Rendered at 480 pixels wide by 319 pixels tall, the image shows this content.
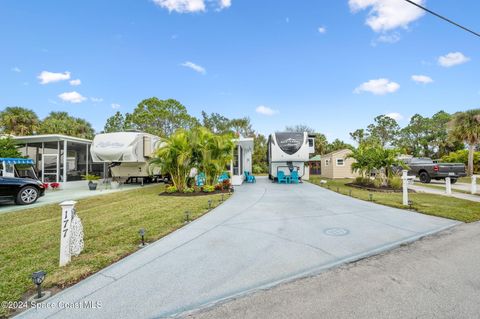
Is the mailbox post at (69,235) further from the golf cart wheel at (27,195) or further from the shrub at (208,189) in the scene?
the golf cart wheel at (27,195)

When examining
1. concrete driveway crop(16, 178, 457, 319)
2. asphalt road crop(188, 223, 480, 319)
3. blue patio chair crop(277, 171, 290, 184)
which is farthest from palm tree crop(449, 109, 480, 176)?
asphalt road crop(188, 223, 480, 319)

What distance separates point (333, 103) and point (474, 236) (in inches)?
788

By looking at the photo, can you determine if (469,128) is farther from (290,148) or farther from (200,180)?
(200,180)

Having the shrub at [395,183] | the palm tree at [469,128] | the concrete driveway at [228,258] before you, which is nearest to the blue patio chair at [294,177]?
the shrub at [395,183]

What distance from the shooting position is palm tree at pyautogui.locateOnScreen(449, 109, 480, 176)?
20.4 metres

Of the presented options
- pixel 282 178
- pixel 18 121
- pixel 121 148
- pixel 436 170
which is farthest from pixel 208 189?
pixel 18 121

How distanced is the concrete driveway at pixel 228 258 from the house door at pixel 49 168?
12276 mm

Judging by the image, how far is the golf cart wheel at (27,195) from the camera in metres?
7.70

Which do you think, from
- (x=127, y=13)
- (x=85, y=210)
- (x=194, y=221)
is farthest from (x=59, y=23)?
(x=194, y=221)

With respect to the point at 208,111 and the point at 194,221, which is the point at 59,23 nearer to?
the point at 194,221

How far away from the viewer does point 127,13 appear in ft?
37.1

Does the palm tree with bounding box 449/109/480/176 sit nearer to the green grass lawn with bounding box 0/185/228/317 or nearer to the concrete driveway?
the concrete driveway

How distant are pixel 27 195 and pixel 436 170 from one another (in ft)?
69.3

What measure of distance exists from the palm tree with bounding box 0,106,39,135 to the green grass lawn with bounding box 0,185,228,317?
18.1m
